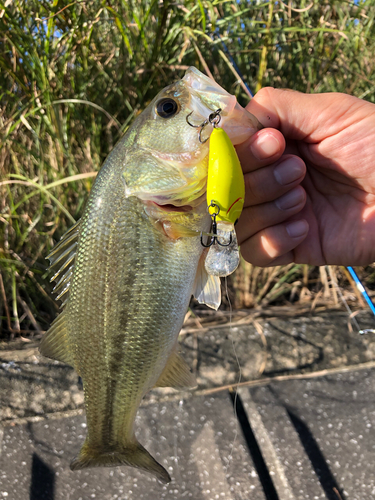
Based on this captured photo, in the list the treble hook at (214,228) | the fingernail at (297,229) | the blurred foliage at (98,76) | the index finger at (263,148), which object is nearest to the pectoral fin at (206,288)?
the treble hook at (214,228)

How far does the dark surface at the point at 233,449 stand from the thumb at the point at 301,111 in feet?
3.86

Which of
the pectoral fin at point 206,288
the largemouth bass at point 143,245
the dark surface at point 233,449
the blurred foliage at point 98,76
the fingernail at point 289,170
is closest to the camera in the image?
the largemouth bass at point 143,245

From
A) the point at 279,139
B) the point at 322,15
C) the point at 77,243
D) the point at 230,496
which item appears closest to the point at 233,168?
the point at 279,139

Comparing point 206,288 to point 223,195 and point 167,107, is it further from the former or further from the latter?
point 167,107

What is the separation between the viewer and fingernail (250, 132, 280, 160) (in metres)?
1.11

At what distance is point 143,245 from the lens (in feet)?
3.32

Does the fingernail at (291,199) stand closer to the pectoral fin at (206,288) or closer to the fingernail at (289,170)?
the fingernail at (289,170)

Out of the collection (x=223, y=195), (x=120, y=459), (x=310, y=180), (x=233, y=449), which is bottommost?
(x=233, y=449)

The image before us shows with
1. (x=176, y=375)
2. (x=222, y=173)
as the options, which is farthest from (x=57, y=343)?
(x=222, y=173)

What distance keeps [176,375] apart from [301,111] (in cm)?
96

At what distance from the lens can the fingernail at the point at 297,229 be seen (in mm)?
1418

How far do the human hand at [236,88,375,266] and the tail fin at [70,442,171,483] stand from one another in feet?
2.60

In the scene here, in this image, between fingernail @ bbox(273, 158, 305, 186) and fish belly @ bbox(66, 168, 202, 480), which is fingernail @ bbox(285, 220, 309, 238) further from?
fish belly @ bbox(66, 168, 202, 480)

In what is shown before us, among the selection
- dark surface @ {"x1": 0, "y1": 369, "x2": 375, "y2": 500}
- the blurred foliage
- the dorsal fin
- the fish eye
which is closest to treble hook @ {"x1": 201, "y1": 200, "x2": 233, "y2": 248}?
the fish eye
